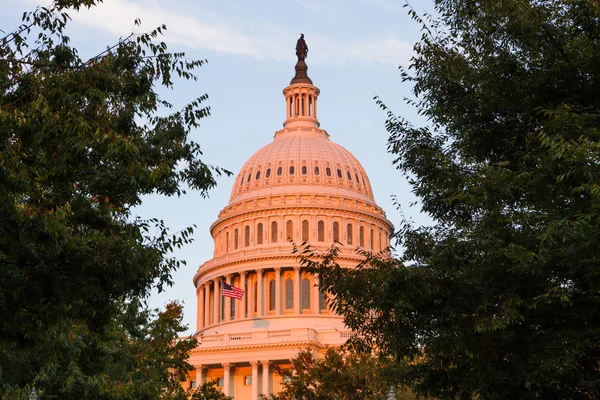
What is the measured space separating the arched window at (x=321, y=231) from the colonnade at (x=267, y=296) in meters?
5.22

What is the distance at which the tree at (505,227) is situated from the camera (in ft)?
60.0

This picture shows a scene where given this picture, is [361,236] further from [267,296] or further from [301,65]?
[301,65]

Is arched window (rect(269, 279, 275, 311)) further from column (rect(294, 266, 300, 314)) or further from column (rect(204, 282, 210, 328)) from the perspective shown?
column (rect(204, 282, 210, 328))

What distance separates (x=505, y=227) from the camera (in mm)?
19297

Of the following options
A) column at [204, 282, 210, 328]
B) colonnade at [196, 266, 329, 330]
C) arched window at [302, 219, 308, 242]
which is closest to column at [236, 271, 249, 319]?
colonnade at [196, 266, 329, 330]

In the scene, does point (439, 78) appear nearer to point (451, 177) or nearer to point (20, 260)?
point (451, 177)

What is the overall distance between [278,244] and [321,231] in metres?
5.28

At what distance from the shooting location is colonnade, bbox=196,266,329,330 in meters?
104

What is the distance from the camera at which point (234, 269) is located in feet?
355

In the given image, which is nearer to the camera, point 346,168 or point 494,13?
point 494,13

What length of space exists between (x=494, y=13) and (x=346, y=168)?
9551 cm

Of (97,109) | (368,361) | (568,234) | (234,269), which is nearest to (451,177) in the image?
(568,234)

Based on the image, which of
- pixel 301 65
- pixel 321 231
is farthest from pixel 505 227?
pixel 301 65

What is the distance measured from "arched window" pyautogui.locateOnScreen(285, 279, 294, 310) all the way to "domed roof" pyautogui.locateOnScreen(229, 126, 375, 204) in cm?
1069
